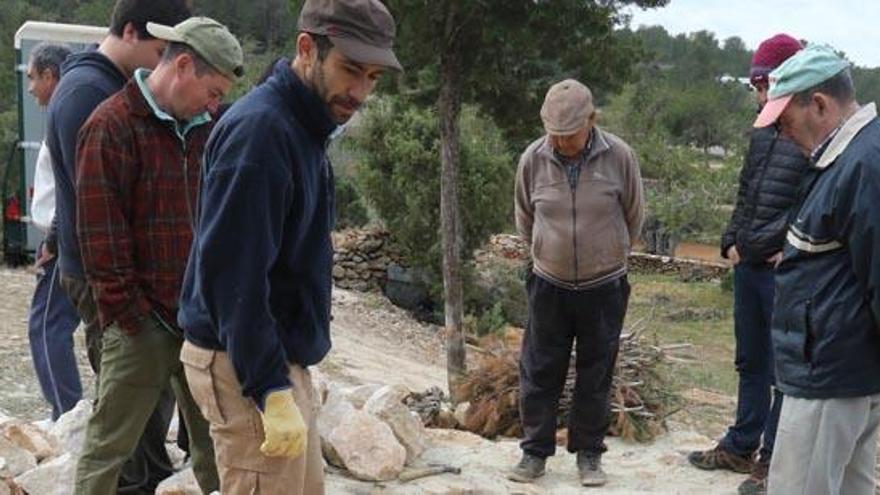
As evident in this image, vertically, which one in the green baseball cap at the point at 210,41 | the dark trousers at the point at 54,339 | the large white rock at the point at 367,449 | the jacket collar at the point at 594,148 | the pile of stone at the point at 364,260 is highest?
the green baseball cap at the point at 210,41

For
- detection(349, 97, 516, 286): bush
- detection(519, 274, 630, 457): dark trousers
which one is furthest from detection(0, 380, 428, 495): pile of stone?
detection(349, 97, 516, 286): bush

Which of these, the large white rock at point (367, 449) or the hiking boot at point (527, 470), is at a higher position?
the large white rock at point (367, 449)

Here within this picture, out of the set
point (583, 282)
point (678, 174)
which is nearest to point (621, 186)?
point (583, 282)

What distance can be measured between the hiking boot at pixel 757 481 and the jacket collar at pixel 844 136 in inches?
73.5

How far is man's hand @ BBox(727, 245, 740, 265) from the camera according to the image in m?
4.48

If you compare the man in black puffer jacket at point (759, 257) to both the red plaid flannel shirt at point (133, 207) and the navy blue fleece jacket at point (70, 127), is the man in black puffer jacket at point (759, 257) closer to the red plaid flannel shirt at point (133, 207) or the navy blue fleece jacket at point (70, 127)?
the red plaid flannel shirt at point (133, 207)

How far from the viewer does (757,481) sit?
4.48 metres

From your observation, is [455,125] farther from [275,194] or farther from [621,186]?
[275,194]

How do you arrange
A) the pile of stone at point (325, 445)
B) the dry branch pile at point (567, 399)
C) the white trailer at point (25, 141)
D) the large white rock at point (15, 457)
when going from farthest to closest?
the white trailer at point (25, 141)
the dry branch pile at point (567, 399)
the large white rock at point (15, 457)
the pile of stone at point (325, 445)

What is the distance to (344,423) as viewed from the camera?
4.30 meters

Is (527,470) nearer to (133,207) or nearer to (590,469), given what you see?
(590,469)

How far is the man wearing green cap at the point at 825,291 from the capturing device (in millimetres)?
2992

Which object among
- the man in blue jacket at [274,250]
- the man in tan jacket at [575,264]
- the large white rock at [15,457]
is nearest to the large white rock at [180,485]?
the large white rock at [15,457]

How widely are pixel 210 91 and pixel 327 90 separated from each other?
0.90 meters
